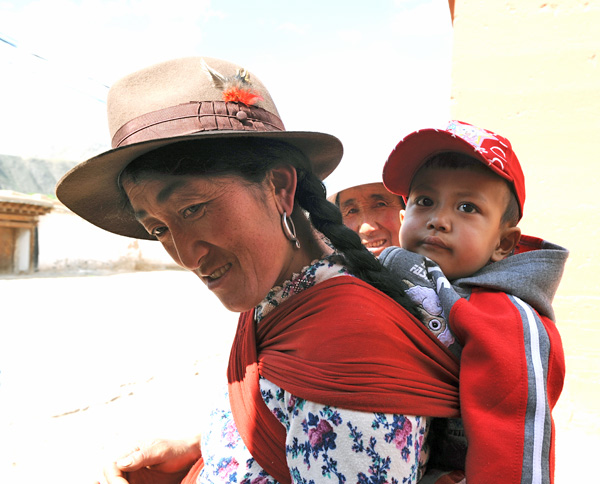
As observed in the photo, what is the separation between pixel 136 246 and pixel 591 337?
21.9 m

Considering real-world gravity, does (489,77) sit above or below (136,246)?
above

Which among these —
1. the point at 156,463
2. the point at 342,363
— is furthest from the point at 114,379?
the point at 342,363

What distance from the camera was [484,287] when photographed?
1404 millimetres

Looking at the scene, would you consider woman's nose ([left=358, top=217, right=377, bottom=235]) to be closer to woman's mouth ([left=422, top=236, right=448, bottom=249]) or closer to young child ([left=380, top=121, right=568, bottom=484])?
young child ([left=380, top=121, right=568, bottom=484])

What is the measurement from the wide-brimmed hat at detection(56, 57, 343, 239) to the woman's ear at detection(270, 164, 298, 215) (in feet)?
0.29

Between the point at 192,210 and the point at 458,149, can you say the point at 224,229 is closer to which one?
the point at 192,210

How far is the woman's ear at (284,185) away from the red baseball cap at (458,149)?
0.36m

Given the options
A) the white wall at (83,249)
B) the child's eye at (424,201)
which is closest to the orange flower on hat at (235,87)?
the child's eye at (424,201)

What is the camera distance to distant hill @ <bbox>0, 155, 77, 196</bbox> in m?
65.8

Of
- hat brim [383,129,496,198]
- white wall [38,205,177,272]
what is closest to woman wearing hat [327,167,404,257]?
hat brim [383,129,496,198]

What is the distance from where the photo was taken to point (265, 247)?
132cm

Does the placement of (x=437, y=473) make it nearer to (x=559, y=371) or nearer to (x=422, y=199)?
(x=559, y=371)

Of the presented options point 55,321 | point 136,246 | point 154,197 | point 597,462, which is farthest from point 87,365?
point 136,246

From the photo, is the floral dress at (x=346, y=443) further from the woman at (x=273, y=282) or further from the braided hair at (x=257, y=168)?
the braided hair at (x=257, y=168)
